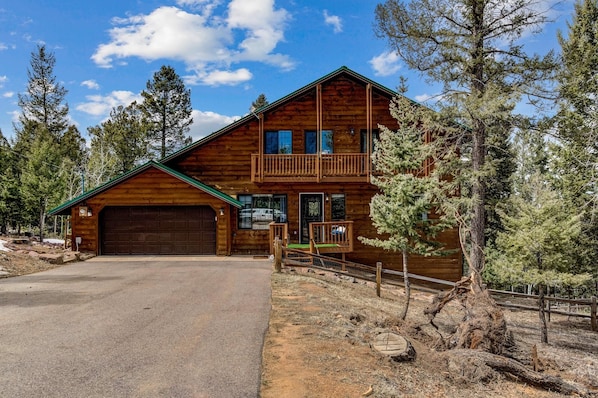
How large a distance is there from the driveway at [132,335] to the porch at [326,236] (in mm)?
4785

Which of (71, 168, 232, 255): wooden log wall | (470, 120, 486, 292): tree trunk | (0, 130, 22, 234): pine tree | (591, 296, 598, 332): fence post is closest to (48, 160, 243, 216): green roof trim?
(71, 168, 232, 255): wooden log wall

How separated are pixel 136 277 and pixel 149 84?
99.5 ft

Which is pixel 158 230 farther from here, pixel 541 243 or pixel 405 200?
pixel 541 243

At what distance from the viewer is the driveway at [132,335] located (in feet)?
15.6

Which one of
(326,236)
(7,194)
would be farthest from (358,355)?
(7,194)

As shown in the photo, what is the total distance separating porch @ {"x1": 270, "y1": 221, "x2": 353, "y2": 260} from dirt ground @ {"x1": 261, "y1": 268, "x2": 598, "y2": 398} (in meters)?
4.44

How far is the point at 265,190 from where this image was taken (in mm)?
18453

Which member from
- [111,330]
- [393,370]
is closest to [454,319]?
[393,370]

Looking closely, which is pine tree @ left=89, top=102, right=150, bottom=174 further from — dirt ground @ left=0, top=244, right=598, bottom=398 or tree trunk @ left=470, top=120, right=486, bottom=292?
tree trunk @ left=470, top=120, right=486, bottom=292

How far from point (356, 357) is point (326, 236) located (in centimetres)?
1177

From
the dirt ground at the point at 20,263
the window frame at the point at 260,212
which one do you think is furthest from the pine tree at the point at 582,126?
the dirt ground at the point at 20,263

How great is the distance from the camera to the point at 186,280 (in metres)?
11.9

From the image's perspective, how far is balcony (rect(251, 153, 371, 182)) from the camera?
17.5 meters

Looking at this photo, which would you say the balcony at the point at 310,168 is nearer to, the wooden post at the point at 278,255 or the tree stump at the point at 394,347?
the wooden post at the point at 278,255
